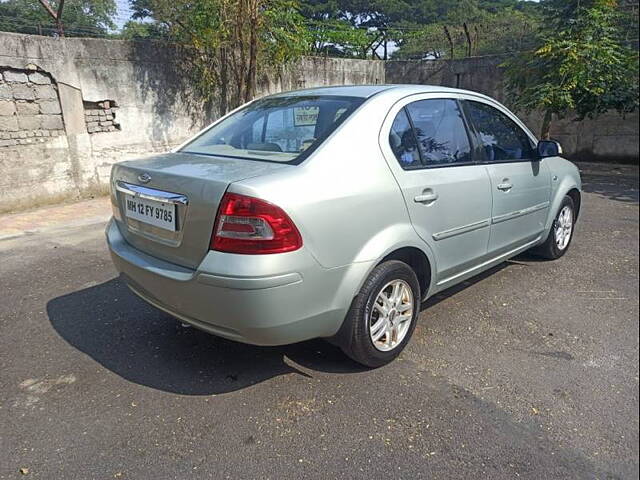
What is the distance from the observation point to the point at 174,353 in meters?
2.84

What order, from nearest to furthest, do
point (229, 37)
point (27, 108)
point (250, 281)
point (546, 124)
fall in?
1. point (250, 281)
2. point (27, 108)
3. point (229, 37)
4. point (546, 124)

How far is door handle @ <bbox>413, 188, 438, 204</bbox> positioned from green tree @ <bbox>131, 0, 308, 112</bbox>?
22.0ft

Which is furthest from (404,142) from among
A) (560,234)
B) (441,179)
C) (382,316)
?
(560,234)

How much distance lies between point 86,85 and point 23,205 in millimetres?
2175

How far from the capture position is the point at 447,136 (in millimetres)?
3049

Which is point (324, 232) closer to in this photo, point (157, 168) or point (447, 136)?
point (157, 168)

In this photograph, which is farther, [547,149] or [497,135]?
[547,149]

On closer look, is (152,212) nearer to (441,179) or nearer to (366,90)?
(366,90)

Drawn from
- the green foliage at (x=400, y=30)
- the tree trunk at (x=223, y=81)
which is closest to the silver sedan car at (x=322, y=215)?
the tree trunk at (x=223, y=81)

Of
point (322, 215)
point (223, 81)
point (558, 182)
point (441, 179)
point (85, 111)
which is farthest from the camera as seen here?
point (223, 81)

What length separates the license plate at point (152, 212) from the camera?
232 centimetres

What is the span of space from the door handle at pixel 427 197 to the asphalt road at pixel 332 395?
94 centimetres

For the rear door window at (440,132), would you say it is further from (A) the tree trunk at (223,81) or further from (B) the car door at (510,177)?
(A) the tree trunk at (223,81)

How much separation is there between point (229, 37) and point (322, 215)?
7.57 meters
